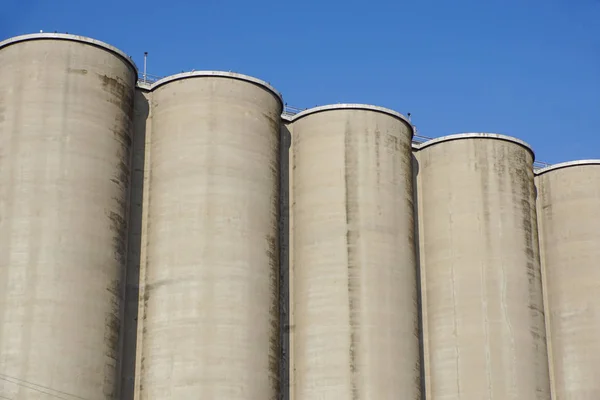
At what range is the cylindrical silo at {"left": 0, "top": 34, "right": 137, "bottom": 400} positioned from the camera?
129 feet

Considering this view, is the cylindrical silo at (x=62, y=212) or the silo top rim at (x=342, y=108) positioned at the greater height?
the silo top rim at (x=342, y=108)

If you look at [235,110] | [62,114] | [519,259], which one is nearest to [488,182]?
[519,259]

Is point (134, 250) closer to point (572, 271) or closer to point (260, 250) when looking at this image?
point (260, 250)

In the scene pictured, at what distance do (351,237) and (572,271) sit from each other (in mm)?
12680

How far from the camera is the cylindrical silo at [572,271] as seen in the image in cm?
5219

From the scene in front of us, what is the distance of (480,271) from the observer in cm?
5003

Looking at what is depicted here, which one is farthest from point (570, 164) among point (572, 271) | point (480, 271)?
point (480, 271)

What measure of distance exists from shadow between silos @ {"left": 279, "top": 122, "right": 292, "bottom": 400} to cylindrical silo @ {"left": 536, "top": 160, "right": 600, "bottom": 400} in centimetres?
1392

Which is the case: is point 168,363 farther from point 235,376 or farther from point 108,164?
point 108,164

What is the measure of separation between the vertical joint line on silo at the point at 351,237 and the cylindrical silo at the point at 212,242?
3.12m

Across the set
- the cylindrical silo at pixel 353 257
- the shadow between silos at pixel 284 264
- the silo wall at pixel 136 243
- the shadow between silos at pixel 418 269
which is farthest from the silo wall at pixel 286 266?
the shadow between silos at pixel 418 269

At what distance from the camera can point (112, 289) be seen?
41875mm

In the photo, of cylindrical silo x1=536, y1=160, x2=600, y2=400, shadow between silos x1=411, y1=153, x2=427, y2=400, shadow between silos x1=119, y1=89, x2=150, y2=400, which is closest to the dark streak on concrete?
shadow between silos x1=411, y1=153, x2=427, y2=400

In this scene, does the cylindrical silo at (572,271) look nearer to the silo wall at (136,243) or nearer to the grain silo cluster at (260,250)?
the grain silo cluster at (260,250)
